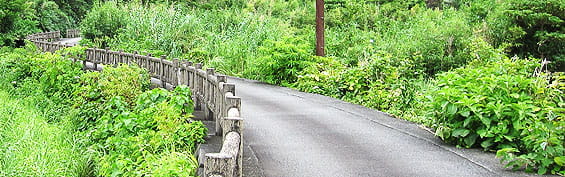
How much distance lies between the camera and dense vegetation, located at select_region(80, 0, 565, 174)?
876 centimetres

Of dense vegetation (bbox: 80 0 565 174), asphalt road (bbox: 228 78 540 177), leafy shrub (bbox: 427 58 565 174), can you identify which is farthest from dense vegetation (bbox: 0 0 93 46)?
leafy shrub (bbox: 427 58 565 174)

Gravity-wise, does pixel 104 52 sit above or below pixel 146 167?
above

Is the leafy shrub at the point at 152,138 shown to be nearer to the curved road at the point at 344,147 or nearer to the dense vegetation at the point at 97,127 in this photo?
the dense vegetation at the point at 97,127

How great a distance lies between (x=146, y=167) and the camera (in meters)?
8.87

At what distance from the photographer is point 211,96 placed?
10.4 meters

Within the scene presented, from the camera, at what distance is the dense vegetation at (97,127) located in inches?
354

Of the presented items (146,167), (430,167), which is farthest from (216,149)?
(430,167)

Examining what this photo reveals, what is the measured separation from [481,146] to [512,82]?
114 centimetres

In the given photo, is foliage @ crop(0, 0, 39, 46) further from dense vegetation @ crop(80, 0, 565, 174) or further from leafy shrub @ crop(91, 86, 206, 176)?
leafy shrub @ crop(91, 86, 206, 176)

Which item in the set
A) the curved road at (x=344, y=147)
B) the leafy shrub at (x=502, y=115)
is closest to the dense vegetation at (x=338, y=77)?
the leafy shrub at (x=502, y=115)

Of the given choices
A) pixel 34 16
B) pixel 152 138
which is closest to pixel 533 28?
pixel 152 138

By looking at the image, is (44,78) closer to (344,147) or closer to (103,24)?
(344,147)

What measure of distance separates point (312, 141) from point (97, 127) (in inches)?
198

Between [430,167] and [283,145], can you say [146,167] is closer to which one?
[283,145]
